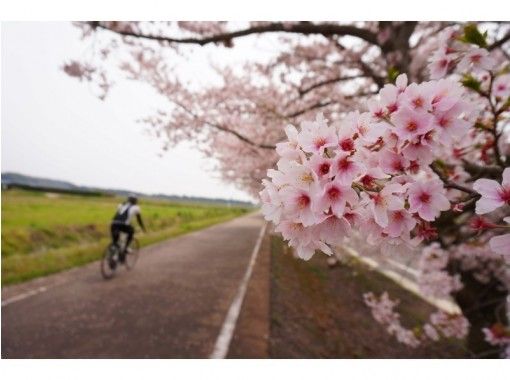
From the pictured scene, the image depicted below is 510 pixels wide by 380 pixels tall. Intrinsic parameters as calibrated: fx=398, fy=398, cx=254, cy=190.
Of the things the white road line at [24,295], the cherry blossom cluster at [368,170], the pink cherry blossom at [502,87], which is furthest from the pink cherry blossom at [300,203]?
the white road line at [24,295]

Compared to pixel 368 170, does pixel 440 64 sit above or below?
above

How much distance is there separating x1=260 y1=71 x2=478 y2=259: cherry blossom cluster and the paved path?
3.64m

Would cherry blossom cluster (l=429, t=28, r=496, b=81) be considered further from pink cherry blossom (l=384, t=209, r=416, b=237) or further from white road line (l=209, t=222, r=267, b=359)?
white road line (l=209, t=222, r=267, b=359)

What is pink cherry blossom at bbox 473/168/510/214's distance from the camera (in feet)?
2.93

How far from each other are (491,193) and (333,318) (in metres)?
6.37

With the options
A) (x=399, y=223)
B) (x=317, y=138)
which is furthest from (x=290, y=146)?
(x=399, y=223)

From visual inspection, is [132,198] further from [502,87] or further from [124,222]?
[502,87]

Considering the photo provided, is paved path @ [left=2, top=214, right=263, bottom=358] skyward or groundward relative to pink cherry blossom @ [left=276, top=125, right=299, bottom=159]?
groundward

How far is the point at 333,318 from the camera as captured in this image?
6832 mm

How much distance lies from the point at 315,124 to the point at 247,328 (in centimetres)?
436

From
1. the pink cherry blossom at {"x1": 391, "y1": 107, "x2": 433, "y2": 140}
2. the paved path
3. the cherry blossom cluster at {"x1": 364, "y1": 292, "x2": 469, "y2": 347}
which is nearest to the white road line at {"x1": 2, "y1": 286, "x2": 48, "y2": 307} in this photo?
the paved path

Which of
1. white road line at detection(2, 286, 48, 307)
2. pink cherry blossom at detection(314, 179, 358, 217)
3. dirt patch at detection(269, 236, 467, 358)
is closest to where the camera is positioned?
pink cherry blossom at detection(314, 179, 358, 217)

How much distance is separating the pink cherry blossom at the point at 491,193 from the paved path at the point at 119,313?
12.3ft

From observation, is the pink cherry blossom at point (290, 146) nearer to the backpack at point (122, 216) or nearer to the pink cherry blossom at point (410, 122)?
the pink cherry blossom at point (410, 122)
